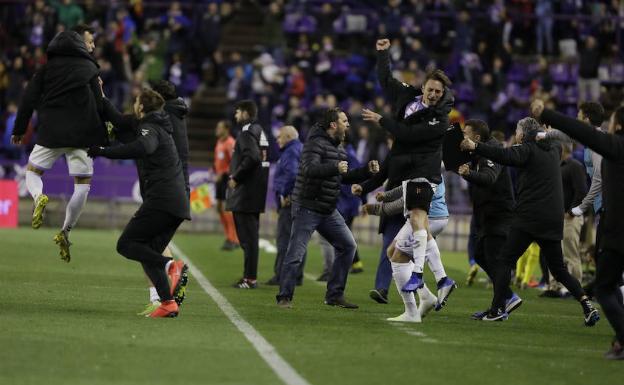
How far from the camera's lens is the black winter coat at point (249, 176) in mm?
17109

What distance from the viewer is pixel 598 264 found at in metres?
11.0

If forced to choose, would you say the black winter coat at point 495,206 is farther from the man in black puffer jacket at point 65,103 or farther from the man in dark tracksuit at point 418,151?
the man in black puffer jacket at point 65,103

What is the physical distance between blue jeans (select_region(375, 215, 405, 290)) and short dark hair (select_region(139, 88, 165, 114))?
11.9ft

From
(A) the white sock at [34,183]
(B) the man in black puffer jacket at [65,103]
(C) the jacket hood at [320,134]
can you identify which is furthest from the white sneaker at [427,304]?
(A) the white sock at [34,183]

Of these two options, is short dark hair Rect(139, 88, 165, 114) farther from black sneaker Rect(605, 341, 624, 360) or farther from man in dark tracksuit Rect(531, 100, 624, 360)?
black sneaker Rect(605, 341, 624, 360)

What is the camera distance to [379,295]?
1492cm

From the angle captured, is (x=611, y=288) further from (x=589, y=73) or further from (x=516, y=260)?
(x=589, y=73)

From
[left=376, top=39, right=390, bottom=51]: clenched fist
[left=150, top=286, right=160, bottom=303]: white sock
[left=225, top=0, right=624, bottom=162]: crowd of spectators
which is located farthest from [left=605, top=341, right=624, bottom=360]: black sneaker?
[left=225, top=0, right=624, bottom=162]: crowd of spectators

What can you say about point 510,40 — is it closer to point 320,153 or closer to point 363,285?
point 363,285

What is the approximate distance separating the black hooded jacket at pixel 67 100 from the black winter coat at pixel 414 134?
289 cm

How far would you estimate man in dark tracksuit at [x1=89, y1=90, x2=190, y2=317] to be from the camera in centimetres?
1231

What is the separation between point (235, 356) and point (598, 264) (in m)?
3.11

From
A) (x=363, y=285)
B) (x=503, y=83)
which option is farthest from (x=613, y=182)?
(x=503, y=83)

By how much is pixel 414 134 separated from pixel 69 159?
11.6ft
